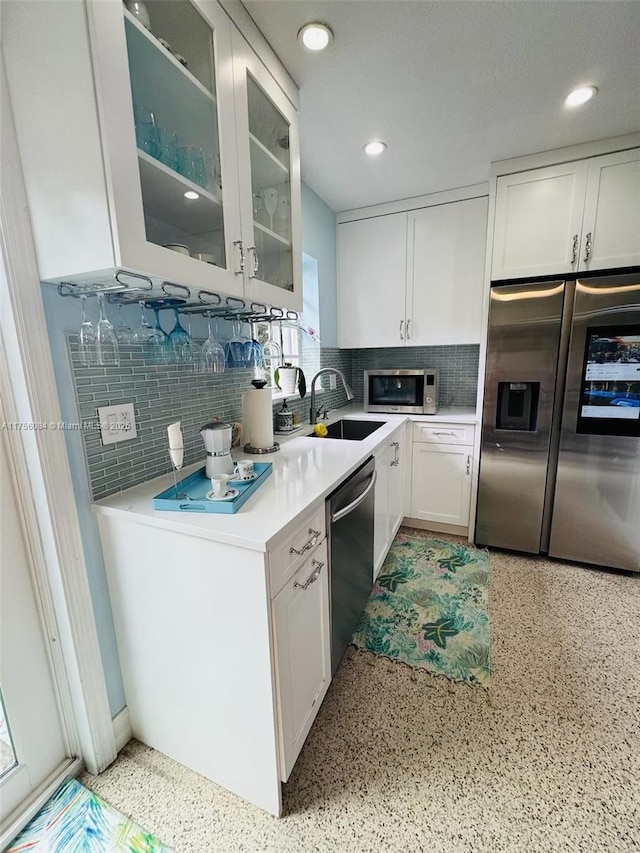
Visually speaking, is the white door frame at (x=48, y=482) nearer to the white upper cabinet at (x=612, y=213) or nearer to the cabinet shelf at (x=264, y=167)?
the cabinet shelf at (x=264, y=167)

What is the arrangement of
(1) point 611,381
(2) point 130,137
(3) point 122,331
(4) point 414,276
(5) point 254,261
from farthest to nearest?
1. (4) point 414,276
2. (1) point 611,381
3. (5) point 254,261
4. (3) point 122,331
5. (2) point 130,137

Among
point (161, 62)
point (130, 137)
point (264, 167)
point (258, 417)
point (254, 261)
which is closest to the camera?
point (130, 137)

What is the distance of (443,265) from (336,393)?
126cm

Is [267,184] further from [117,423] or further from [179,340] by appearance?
[117,423]

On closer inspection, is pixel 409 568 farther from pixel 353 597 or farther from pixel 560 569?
pixel 560 569

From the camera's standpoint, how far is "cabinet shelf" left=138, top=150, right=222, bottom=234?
0.90 m

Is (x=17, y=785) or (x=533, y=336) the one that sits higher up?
(x=533, y=336)

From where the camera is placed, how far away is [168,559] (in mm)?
1019

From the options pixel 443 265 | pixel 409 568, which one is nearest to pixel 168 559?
pixel 409 568

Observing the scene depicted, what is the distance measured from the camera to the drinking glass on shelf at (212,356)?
139cm

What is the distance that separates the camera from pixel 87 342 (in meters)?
1.04

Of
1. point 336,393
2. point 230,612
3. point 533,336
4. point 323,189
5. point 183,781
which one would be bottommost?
point 183,781

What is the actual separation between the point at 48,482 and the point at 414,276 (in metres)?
2.57

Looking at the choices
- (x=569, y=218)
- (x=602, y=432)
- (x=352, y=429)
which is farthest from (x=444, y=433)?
(x=569, y=218)
